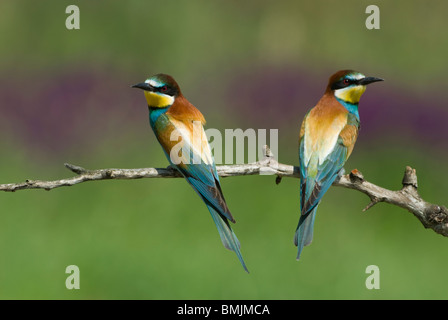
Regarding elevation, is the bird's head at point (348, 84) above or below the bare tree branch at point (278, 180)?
above

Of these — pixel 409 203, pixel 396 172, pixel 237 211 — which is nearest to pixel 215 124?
pixel 237 211

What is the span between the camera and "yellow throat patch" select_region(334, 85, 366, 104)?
2352 mm

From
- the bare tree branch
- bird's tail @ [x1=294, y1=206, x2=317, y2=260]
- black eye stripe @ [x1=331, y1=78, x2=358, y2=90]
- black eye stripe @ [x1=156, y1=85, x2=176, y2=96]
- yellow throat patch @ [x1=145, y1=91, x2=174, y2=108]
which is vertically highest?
black eye stripe @ [x1=331, y1=78, x2=358, y2=90]

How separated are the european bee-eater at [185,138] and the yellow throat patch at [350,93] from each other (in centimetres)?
48

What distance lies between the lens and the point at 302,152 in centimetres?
229

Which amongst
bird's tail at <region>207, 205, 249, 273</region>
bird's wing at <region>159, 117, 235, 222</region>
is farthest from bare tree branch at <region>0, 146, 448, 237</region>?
bird's tail at <region>207, 205, 249, 273</region>

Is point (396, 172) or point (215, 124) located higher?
point (215, 124)

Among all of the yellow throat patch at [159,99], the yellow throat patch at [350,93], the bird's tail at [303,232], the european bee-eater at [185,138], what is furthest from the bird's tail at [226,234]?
the yellow throat patch at [350,93]

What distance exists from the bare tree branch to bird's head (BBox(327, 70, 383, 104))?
261 mm

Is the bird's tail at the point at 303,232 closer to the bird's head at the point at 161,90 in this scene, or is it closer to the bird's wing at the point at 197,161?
the bird's wing at the point at 197,161

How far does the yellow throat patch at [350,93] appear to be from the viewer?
7.72ft

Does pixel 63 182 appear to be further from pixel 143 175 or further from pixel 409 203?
pixel 409 203

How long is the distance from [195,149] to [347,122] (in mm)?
547

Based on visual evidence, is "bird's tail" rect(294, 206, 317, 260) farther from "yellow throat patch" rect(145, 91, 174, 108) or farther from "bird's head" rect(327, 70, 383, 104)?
"yellow throat patch" rect(145, 91, 174, 108)
